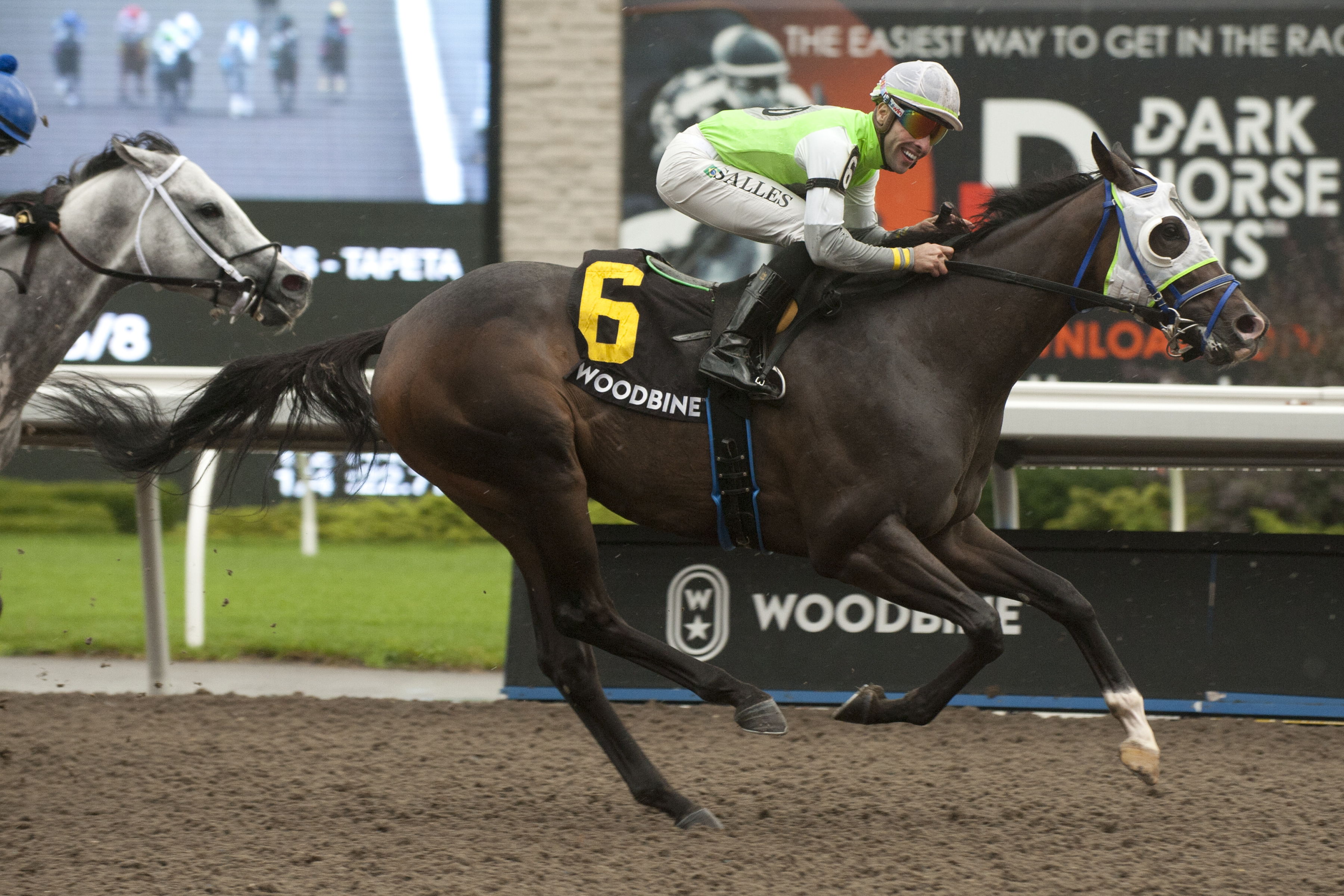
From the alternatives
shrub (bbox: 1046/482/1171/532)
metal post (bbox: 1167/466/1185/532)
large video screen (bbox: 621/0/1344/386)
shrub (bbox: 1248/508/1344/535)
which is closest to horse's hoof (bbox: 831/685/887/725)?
metal post (bbox: 1167/466/1185/532)

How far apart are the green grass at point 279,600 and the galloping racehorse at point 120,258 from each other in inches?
72.4

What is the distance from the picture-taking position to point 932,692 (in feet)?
12.6

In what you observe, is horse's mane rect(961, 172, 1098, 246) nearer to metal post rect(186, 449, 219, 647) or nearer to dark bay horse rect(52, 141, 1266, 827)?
dark bay horse rect(52, 141, 1266, 827)

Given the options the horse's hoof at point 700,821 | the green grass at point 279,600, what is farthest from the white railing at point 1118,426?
the horse's hoof at point 700,821

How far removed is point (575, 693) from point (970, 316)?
1526 millimetres

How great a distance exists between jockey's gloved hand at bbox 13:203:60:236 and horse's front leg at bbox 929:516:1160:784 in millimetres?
2706

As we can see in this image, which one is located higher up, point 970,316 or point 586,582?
point 970,316

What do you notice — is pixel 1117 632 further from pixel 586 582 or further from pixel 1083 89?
pixel 1083 89

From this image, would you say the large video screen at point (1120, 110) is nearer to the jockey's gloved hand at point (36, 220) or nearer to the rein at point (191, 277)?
the rein at point (191, 277)

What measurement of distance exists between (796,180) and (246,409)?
1776 mm

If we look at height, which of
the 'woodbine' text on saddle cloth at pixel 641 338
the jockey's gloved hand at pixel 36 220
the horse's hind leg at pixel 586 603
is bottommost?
the horse's hind leg at pixel 586 603

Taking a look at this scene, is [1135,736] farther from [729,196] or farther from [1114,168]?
[729,196]

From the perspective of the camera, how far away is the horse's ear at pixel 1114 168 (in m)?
3.77

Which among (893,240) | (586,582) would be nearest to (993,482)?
(893,240)
